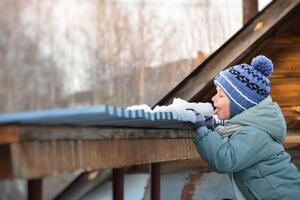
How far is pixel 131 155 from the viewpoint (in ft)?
9.42

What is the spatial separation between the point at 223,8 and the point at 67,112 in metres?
18.0

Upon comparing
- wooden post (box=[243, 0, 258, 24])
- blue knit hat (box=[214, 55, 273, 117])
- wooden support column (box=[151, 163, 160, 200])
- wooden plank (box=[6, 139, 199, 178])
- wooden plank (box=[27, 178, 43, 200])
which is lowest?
wooden support column (box=[151, 163, 160, 200])

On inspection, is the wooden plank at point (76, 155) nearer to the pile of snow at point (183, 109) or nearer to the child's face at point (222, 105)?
the pile of snow at point (183, 109)

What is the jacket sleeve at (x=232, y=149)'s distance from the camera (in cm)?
318

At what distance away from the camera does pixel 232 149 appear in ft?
10.5

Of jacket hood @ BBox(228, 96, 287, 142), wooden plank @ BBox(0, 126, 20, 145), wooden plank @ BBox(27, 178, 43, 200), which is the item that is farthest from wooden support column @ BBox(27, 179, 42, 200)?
jacket hood @ BBox(228, 96, 287, 142)

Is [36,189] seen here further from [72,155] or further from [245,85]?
[245,85]

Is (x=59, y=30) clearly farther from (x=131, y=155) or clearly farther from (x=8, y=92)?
(x=131, y=155)

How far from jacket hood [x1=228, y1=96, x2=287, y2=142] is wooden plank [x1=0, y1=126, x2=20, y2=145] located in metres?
1.69

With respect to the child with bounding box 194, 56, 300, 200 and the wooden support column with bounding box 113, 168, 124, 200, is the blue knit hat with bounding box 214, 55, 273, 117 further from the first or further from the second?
the wooden support column with bounding box 113, 168, 124, 200

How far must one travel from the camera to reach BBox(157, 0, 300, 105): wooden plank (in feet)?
19.1

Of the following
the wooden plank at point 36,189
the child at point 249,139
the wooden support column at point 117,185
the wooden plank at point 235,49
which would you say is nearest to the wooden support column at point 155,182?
the wooden support column at point 117,185

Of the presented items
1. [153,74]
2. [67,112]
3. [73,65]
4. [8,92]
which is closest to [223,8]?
[153,74]

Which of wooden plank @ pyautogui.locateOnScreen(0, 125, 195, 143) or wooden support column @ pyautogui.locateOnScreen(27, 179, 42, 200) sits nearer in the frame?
wooden plank @ pyautogui.locateOnScreen(0, 125, 195, 143)
